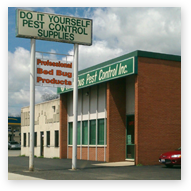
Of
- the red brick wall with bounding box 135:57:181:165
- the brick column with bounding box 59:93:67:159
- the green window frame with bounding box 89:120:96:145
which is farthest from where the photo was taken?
the brick column with bounding box 59:93:67:159

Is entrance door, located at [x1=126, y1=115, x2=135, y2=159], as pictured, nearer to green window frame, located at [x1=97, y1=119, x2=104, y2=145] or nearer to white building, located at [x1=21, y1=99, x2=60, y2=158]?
green window frame, located at [x1=97, y1=119, x2=104, y2=145]

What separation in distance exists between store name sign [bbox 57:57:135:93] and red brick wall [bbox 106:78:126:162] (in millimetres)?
862

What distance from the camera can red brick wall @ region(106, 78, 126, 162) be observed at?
26.0m

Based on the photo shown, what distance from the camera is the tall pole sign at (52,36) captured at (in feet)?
62.7

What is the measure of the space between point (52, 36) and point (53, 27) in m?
0.49

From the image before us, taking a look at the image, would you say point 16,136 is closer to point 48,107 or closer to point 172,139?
point 48,107

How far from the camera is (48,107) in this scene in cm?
3741

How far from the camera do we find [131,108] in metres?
26.0

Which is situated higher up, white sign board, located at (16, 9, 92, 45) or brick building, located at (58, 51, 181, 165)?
white sign board, located at (16, 9, 92, 45)

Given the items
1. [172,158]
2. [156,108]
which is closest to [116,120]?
[156,108]

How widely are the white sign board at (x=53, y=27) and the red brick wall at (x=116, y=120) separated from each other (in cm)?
624

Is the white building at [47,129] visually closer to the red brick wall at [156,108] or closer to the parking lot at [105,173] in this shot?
the parking lot at [105,173]

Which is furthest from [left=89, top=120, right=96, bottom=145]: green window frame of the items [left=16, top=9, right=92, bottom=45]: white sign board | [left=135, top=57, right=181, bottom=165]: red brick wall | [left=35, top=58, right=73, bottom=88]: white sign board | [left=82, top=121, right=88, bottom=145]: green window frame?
[left=16, top=9, right=92, bottom=45]: white sign board
